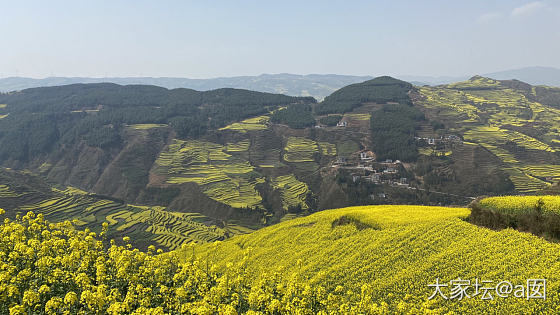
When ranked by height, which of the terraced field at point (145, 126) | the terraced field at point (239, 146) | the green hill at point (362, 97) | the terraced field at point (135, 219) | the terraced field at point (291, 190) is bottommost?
the terraced field at point (135, 219)

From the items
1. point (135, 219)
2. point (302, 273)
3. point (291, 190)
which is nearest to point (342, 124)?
point (291, 190)

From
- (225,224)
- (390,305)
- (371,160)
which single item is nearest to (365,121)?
(371,160)

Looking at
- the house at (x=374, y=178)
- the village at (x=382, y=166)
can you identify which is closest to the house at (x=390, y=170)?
the village at (x=382, y=166)

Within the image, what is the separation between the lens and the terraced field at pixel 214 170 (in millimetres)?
93812

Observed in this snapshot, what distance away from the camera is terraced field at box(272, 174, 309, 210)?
292 ft

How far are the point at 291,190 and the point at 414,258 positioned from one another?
79.2m

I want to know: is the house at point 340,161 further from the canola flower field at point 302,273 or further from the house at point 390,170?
the canola flower field at point 302,273

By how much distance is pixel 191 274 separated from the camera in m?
13.7

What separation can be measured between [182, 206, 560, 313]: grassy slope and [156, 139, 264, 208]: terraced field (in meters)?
63.5

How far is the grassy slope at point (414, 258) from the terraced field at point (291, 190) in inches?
2422

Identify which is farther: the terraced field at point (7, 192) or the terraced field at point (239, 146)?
the terraced field at point (239, 146)

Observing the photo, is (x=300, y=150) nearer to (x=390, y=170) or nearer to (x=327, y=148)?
(x=327, y=148)

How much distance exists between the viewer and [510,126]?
137375 millimetres

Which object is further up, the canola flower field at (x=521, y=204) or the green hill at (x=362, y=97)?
the green hill at (x=362, y=97)
